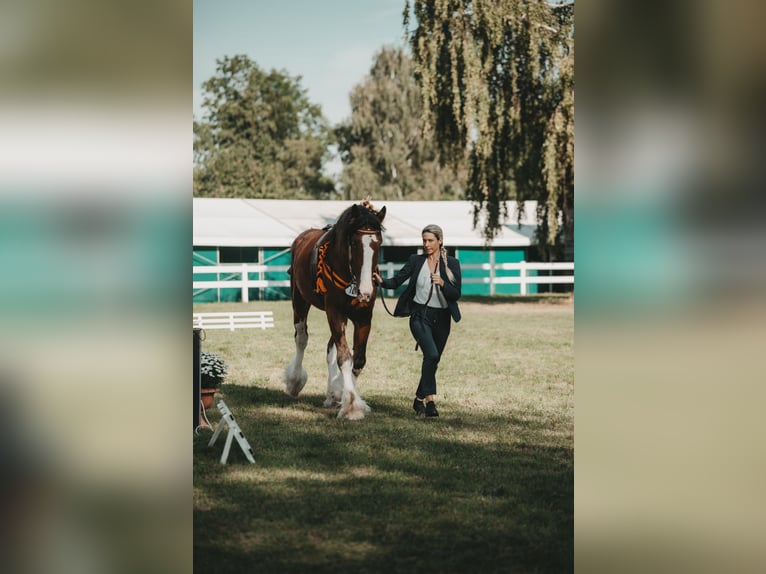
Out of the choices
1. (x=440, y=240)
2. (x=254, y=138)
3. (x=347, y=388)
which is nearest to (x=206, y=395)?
(x=347, y=388)

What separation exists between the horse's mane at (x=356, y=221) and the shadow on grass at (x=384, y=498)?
1.85 metres

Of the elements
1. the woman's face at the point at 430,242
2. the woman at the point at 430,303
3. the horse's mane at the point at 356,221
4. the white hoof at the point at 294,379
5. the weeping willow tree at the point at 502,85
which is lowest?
the white hoof at the point at 294,379

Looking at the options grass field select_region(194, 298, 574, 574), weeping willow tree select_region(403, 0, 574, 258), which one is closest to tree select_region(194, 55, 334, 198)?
weeping willow tree select_region(403, 0, 574, 258)

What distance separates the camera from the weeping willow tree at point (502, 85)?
2422 cm

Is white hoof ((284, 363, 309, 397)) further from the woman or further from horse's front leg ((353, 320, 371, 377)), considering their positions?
the woman

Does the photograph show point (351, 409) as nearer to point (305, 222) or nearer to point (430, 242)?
point (430, 242)

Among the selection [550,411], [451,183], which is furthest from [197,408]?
[451,183]

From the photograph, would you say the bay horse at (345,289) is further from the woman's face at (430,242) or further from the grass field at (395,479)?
the woman's face at (430,242)

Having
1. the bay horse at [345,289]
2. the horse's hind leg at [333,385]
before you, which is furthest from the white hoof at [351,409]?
the horse's hind leg at [333,385]

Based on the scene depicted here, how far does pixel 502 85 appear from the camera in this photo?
81.5 ft

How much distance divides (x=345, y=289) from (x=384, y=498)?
3370mm

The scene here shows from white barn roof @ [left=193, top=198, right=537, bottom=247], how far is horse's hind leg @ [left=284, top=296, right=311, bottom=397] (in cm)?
2015
